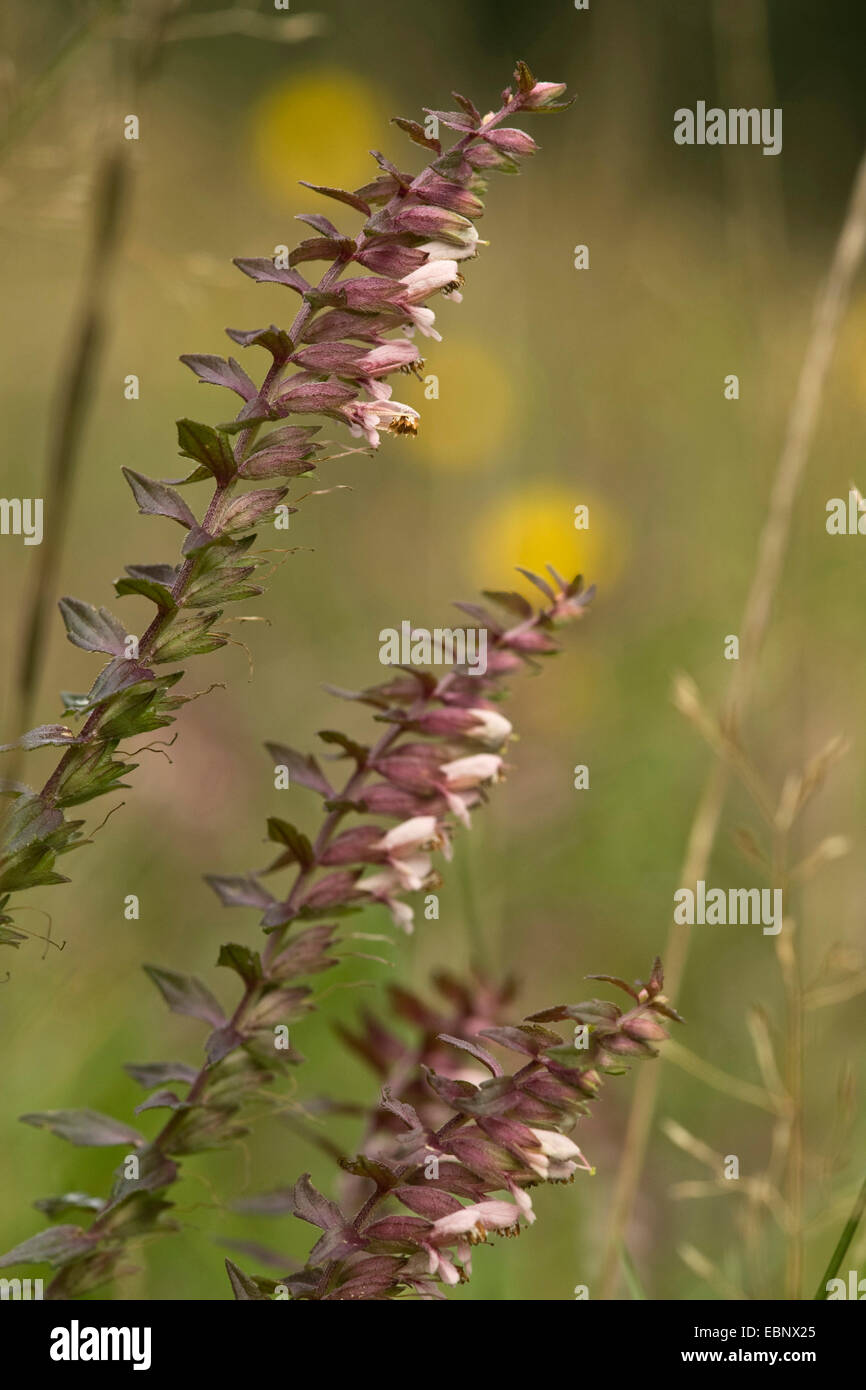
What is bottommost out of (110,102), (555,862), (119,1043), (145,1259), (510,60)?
(145,1259)

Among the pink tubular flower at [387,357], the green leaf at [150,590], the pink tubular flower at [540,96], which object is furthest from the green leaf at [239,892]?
the pink tubular flower at [540,96]

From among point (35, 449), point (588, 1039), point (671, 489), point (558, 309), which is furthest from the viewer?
point (558, 309)

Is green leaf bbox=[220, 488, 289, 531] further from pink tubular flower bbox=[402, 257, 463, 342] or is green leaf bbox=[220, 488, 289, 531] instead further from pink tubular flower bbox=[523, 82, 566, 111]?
pink tubular flower bbox=[523, 82, 566, 111]

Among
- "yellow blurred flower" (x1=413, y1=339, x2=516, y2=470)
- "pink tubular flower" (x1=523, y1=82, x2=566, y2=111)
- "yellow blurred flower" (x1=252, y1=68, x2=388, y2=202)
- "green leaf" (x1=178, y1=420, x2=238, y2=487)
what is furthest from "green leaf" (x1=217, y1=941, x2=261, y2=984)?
"yellow blurred flower" (x1=252, y1=68, x2=388, y2=202)

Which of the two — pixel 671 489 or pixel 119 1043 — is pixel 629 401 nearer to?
pixel 671 489

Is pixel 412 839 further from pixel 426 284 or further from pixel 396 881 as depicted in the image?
pixel 426 284

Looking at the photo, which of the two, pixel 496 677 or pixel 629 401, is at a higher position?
pixel 629 401

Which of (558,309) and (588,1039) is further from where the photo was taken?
(558,309)
